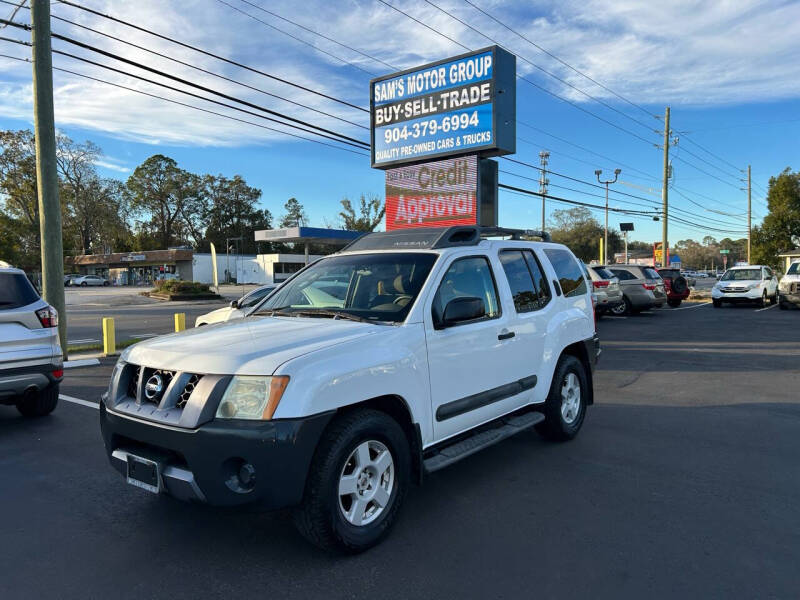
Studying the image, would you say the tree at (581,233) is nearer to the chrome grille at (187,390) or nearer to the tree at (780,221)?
the tree at (780,221)

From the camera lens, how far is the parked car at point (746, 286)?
21.8 meters

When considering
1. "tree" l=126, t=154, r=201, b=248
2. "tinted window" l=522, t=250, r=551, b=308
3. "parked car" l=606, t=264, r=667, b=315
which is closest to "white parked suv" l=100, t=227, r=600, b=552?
"tinted window" l=522, t=250, r=551, b=308

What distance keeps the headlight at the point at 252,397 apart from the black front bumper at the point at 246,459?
5 centimetres

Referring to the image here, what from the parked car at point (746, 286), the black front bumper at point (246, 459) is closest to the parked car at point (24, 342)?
the black front bumper at point (246, 459)

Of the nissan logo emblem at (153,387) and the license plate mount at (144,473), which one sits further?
the nissan logo emblem at (153,387)

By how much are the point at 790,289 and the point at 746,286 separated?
173 cm

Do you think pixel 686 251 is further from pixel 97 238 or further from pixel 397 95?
pixel 397 95

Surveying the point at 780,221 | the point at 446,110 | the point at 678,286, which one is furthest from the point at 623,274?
the point at 780,221

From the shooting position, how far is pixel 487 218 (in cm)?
1384

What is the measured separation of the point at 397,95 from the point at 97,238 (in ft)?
252

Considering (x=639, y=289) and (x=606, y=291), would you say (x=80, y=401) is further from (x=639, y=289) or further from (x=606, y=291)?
(x=639, y=289)

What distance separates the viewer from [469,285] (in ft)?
14.0

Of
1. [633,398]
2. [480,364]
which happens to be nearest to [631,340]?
[633,398]

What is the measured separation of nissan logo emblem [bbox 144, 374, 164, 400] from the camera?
3.16 m
